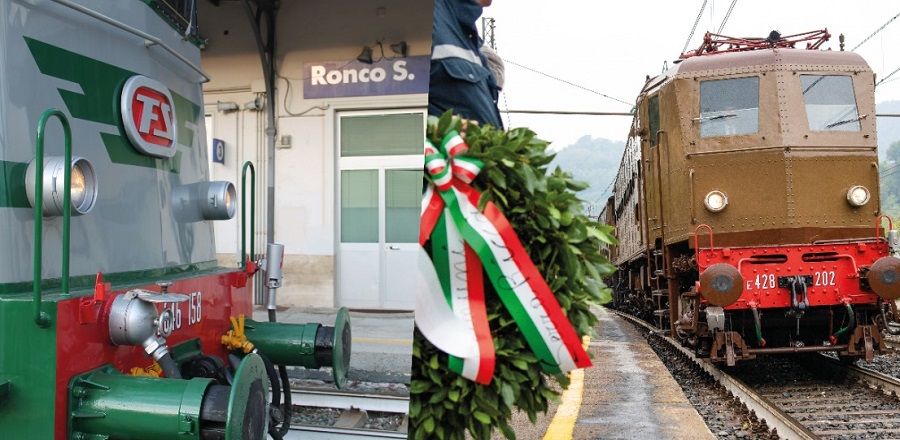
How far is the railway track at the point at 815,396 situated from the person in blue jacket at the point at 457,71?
13.2 feet

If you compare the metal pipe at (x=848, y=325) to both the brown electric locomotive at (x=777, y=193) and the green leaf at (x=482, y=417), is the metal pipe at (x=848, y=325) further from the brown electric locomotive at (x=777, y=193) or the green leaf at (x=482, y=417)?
the green leaf at (x=482, y=417)

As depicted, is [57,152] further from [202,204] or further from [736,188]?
[736,188]

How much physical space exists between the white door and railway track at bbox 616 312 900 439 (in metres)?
3.96

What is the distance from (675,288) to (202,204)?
622 cm

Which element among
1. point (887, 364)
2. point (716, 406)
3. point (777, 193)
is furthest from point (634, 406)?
point (887, 364)

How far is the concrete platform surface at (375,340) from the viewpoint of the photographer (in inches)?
40.2

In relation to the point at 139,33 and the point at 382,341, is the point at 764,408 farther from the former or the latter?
the point at 139,33

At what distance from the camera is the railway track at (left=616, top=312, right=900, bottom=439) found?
4.57 metres

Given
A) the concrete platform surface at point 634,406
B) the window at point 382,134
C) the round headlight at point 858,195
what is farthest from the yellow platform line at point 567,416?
the round headlight at point 858,195

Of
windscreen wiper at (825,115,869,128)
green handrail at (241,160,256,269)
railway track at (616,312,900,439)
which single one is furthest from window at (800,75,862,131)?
green handrail at (241,160,256,269)

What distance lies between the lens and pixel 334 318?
3.78 feet

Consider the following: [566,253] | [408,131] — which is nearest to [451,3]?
[408,131]

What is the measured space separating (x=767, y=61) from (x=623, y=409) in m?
4.48

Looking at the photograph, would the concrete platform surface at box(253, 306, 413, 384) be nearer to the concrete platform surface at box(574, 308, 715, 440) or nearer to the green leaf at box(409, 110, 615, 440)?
the green leaf at box(409, 110, 615, 440)
